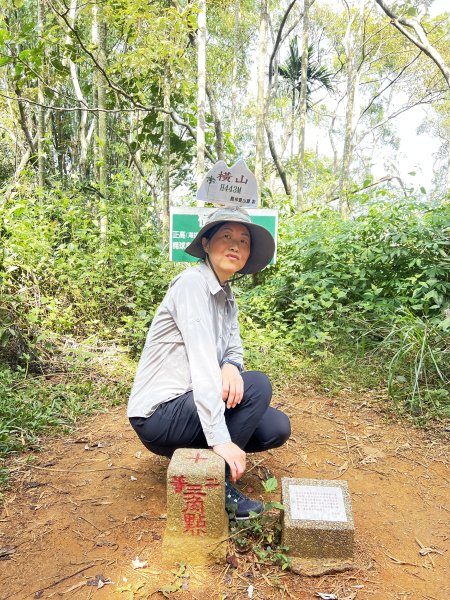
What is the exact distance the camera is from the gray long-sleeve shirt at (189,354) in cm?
152

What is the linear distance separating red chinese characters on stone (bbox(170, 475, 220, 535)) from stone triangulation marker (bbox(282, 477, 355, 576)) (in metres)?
0.30

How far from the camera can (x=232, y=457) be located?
150cm

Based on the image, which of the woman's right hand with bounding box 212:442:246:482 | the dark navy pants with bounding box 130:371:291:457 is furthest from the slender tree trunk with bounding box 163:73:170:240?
the woman's right hand with bounding box 212:442:246:482

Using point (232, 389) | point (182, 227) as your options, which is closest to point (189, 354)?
point (232, 389)

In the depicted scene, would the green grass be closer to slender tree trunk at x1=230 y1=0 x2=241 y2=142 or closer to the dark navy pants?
the dark navy pants

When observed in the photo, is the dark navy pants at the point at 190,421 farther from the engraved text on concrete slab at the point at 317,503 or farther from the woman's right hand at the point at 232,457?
the engraved text on concrete slab at the point at 317,503

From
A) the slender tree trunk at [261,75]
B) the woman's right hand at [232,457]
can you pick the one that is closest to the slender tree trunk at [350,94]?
the slender tree trunk at [261,75]

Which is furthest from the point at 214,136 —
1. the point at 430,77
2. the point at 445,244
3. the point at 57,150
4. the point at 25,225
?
the point at 430,77

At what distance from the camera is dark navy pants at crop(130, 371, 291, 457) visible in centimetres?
165

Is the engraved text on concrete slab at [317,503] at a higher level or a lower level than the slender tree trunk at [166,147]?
lower

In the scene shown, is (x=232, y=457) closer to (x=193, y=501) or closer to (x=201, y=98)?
(x=193, y=501)

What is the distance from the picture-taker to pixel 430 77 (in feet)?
48.7

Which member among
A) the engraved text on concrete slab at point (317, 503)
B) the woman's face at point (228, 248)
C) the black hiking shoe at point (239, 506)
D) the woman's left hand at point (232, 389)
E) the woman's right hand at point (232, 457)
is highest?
the woman's face at point (228, 248)

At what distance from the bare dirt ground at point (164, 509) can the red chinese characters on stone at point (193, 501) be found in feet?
→ 0.49
